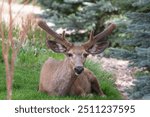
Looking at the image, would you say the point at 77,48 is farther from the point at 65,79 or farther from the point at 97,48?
the point at 65,79

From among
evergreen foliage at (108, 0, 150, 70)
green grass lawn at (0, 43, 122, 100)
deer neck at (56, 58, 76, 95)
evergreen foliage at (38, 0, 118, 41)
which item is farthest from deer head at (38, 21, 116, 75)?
evergreen foliage at (38, 0, 118, 41)

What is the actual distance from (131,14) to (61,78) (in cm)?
146

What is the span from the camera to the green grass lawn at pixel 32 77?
32.5 feet

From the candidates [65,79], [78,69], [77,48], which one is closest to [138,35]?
[77,48]

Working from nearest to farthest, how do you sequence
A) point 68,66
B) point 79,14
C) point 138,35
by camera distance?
point 138,35 → point 68,66 → point 79,14

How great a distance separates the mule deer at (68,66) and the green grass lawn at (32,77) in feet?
0.56

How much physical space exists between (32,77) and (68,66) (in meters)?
1.65

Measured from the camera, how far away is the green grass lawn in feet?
32.5

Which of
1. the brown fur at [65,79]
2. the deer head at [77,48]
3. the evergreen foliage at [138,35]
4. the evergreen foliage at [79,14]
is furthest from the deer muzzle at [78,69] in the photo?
the evergreen foliage at [79,14]

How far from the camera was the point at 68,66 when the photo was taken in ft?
32.2

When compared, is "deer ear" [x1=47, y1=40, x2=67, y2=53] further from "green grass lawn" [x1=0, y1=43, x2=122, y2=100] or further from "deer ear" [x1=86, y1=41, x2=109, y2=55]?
"green grass lawn" [x1=0, y1=43, x2=122, y2=100]

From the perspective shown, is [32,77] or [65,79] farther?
[32,77]

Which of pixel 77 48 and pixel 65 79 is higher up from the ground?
pixel 77 48

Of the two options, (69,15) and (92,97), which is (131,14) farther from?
(69,15)
